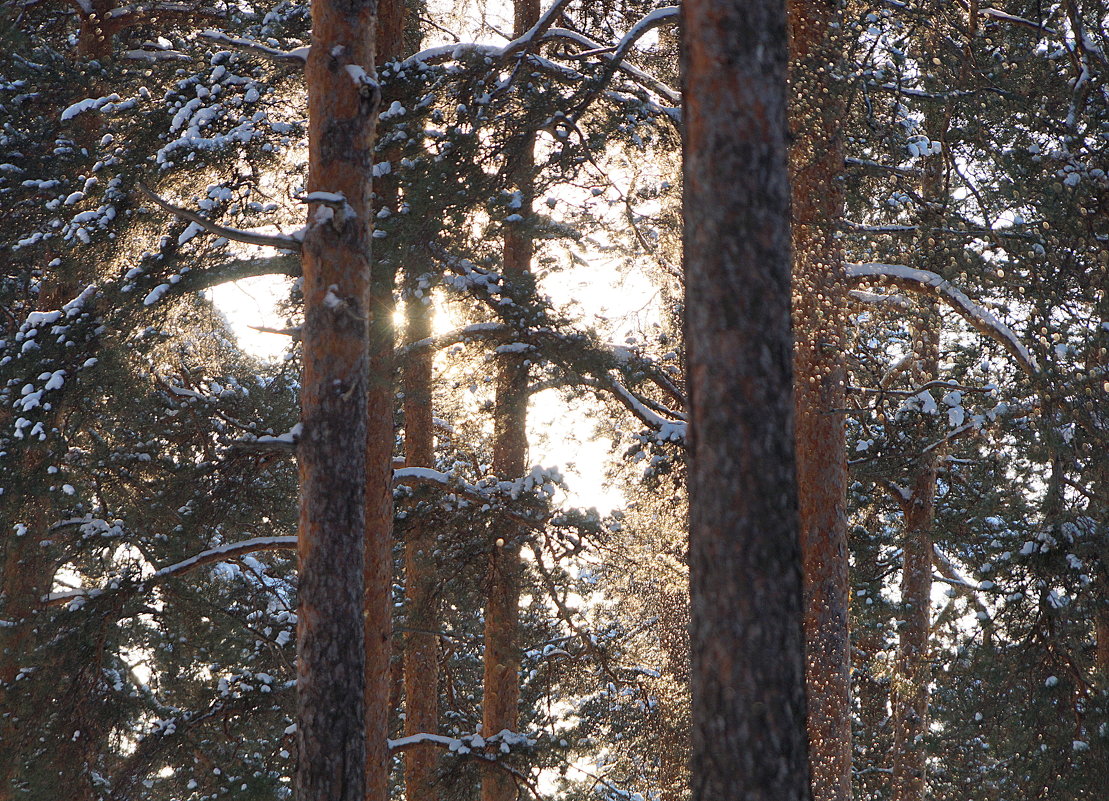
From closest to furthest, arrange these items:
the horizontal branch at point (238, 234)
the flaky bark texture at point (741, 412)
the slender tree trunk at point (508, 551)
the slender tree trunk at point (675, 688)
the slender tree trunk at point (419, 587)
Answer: the flaky bark texture at point (741, 412)
the horizontal branch at point (238, 234)
the slender tree trunk at point (508, 551)
the slender tree trunk at point (419, 587)
the slender tree trunk at point (675, 688)

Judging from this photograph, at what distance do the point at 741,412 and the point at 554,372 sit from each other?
556 centimetres

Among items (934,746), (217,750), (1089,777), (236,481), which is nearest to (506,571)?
(236,481)

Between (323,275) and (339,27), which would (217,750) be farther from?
(339,27)

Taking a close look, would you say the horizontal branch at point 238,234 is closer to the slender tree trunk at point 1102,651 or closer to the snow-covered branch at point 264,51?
the snow-covered branch at point 264,51

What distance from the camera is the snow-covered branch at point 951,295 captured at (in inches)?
303

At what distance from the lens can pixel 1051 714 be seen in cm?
759

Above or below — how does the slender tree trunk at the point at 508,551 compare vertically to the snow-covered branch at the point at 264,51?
below

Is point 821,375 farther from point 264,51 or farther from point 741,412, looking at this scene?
point 264,51

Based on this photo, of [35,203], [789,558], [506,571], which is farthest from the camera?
[35,203]

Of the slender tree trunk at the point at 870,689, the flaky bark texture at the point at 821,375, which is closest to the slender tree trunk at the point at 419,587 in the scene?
the flaky bark texture at the point at 821,375

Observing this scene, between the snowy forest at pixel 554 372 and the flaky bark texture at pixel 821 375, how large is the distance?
37 mm

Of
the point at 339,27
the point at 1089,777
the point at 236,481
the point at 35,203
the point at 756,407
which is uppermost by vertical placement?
the point at 35,203

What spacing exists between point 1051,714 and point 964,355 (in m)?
5.55

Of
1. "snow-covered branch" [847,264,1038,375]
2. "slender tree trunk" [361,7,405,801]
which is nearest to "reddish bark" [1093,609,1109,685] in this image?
"snow-covered branch" [847,264,1038,375]
